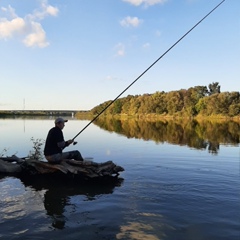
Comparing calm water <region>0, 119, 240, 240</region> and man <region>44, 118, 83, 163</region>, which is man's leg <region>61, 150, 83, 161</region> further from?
calm water <region>0, 119, 240, 240</region>

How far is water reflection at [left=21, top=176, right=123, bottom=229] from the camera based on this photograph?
8.71 metres

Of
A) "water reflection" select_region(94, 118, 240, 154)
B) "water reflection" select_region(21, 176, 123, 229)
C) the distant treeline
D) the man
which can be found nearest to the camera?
"water reflection" select_region(21, 176, 123, 229)

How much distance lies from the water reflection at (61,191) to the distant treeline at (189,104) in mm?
102331

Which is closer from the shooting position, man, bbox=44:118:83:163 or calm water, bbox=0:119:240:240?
calm water, bbox=0:119:240:240

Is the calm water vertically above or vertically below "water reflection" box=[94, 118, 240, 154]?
below

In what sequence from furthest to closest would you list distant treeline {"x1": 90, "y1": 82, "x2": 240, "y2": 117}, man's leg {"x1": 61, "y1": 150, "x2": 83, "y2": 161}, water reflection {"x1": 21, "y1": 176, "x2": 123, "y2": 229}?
distant treeline {"x1": 90, "y1": 82, "x2": 240, "y2": 117}, man's leg {"x1": 61, "y1": 150, "x2": 83, "y2": 161}, water reflection {"x1": 21, "y1": 176, "x2": 123, "y2": 229}

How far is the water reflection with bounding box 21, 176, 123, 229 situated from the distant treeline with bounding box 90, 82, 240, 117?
10233cm

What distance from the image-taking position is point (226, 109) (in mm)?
111188

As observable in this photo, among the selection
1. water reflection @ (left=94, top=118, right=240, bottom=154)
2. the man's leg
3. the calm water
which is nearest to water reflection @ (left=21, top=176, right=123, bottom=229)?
the calm water

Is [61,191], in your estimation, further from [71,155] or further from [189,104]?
[189,104]

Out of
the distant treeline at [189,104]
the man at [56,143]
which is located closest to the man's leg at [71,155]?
the man at [56,143]

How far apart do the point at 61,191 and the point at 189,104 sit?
123729mm

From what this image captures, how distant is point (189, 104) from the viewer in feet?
429

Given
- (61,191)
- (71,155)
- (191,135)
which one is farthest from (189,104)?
(61,191)
